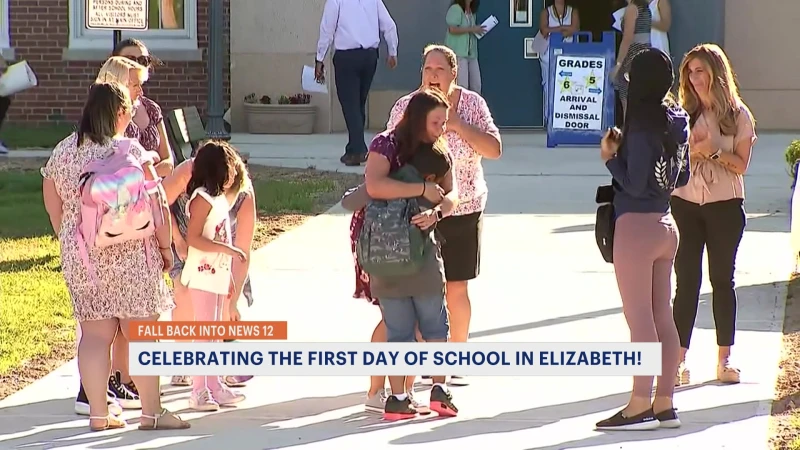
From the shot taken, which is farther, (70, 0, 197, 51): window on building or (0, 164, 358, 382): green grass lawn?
(70, 0, 197, 51): window on building

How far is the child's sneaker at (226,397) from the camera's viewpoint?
636cm

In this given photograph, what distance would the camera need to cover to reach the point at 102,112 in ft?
18.6

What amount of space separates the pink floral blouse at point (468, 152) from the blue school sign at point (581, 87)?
8956 mm

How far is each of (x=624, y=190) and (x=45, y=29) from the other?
1320 centimetres

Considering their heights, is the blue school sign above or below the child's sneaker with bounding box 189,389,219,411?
above

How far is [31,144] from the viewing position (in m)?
15.9

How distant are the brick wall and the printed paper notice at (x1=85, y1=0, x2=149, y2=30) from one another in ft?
20.5

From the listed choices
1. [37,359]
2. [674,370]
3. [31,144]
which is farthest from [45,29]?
[674,370]

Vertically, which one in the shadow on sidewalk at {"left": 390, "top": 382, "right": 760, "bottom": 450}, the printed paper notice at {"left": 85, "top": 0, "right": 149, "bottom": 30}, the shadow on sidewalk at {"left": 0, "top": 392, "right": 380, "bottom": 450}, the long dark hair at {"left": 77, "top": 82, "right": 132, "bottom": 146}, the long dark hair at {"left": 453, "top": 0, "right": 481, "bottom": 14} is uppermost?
the long dark hair at {"left": 453, "top": 0, "right": 481, "bottom": 14}

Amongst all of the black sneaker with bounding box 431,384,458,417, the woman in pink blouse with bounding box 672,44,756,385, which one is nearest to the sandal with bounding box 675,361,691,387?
the woman in pink blouse with bounding box 672,44,756,385

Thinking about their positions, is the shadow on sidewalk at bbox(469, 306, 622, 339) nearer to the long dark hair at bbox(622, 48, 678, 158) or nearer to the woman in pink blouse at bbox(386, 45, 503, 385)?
the woman in pink blouse at bbox(386, 45, 503, 385)

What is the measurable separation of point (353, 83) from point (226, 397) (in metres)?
7.99

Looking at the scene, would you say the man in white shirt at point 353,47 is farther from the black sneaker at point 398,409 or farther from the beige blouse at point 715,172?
the black sneaker at point 398,409

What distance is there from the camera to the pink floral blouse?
6492 millimetres
